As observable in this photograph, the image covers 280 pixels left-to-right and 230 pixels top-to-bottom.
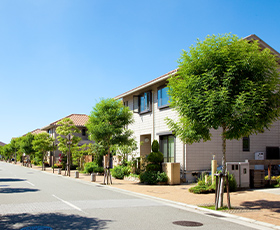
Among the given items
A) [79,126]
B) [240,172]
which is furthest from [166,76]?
[79,126]

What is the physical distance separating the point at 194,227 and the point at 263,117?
535 centimetres

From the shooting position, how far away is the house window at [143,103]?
85.4ft

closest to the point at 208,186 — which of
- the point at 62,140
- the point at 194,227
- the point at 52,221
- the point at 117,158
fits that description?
the point at 194,227

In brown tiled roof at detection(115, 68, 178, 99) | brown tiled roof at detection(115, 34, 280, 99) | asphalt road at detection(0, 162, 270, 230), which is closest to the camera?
asphalt road at detection(0, 162, 270, 230)

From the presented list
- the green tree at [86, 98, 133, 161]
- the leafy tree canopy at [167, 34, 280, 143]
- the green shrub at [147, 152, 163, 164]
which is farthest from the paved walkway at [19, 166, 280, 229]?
the green tree at [86, 98, 133, 161]

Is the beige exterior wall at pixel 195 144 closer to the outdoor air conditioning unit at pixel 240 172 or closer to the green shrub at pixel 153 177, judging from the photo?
the green shrub at pixel 153 177

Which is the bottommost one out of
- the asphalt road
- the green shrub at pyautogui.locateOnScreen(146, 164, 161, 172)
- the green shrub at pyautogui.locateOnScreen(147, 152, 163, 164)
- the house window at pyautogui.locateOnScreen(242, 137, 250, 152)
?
the asphalt road

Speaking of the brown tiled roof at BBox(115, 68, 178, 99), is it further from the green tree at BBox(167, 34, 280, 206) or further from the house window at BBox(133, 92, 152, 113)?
the green tree at BBox(167, 34, 280, 206)

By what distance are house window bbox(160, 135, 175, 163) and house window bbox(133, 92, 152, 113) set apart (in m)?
3.14

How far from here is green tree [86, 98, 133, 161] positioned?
21752mm

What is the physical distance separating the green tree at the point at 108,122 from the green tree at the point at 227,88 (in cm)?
1027

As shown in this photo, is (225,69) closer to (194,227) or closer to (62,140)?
(194,227)

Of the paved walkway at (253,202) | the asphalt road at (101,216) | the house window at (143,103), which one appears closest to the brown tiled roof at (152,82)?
the house window at (143,103)

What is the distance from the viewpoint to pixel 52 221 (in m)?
8.69
